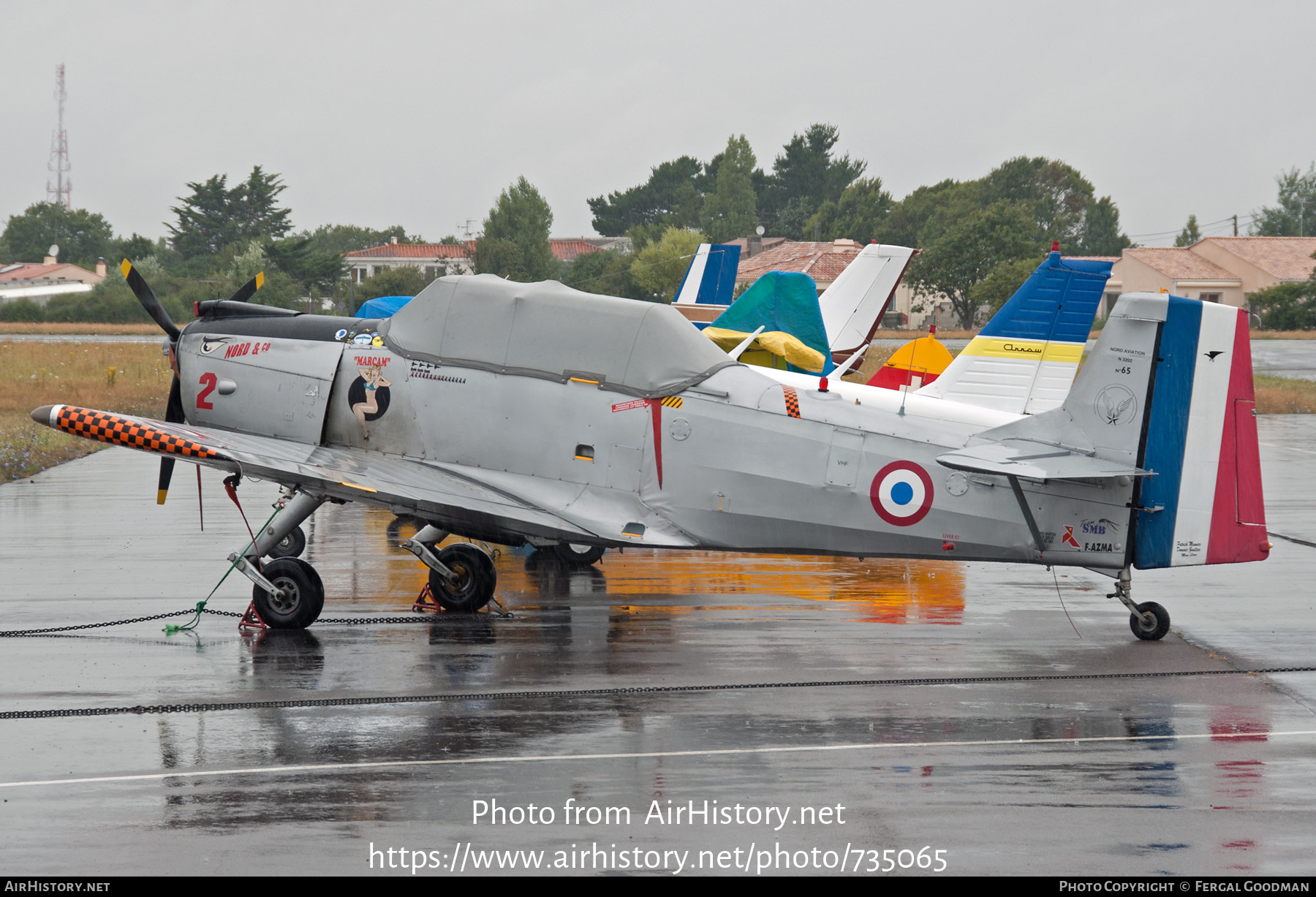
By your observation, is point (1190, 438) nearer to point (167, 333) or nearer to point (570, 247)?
point (167, 333)

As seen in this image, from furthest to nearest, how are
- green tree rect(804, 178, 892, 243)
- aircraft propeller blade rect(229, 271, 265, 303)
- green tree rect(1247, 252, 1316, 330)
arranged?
1. green tree rect(804, 178, 892, 243)
2. green tree rect(1247, 252, 1316, 330)
3. aircraft propeller blade rect(229, 271, 265, 303)

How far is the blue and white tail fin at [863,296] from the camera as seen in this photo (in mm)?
20750

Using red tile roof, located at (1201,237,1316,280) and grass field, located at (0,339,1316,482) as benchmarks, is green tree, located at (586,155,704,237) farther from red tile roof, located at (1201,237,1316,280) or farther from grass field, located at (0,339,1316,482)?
grass field, located at (0,339,1316,482)

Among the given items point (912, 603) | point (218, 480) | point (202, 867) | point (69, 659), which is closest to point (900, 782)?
point (202, 867)

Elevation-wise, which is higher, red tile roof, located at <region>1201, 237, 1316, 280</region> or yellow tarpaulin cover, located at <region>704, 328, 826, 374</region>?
red tile roof, located at <region>1201, 237, 1316, 280</region>

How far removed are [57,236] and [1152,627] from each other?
124 meters

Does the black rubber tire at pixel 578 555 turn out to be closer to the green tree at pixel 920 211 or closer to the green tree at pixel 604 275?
the green tree at pixel 604 275

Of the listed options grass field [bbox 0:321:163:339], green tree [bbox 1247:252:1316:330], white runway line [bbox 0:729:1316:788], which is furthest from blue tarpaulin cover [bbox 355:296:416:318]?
green tree [bbox 1247:252:1316:330]

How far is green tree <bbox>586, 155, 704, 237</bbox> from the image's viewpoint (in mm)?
138625

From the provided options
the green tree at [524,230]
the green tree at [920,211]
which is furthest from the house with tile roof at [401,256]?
the green tree at [920,211]

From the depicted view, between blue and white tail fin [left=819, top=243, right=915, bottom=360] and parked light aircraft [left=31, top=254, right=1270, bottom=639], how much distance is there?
1075cm

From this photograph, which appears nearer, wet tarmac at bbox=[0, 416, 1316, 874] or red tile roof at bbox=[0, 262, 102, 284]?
wet tarmac at bbox=[0, 416, 1316, 874]

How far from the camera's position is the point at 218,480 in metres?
18.9

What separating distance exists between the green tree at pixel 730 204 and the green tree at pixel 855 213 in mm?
6832
